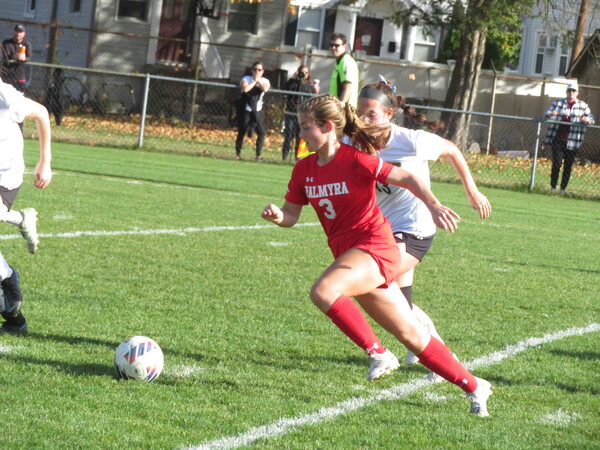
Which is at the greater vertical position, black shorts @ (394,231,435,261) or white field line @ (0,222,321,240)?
black shorts @ (394,231,435,261)

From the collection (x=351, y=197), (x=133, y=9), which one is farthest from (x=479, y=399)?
(x=133, y=9)

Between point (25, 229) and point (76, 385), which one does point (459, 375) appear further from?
point (25, 229)

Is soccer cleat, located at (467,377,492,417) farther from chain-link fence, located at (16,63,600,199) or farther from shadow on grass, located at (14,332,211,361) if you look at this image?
chain-link fence, located at (16,63,600,199)

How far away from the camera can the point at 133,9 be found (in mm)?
35438

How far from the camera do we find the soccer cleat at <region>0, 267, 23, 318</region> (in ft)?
19.0

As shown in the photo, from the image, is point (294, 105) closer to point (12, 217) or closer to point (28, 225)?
point (28, 225)

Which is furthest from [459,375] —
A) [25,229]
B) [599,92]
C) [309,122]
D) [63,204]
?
[599,92]

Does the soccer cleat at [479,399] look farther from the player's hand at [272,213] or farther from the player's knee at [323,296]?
the player's hand at [272,213]

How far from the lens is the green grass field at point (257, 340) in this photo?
4.48 metres

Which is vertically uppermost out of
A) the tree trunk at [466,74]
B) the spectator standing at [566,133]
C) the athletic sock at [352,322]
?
the tree trunk at [466,74]

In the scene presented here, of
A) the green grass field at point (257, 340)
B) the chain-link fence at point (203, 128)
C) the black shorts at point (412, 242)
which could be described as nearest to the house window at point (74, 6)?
the chain-link fence at point (203, 128)

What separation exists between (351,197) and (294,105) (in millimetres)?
16850

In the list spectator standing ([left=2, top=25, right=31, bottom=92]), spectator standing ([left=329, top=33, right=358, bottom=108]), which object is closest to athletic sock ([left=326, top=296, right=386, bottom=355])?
spectator standing ([left=329, top=33, right=358, bottom=108])

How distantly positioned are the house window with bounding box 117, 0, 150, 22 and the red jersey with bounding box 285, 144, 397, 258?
31459 mm
